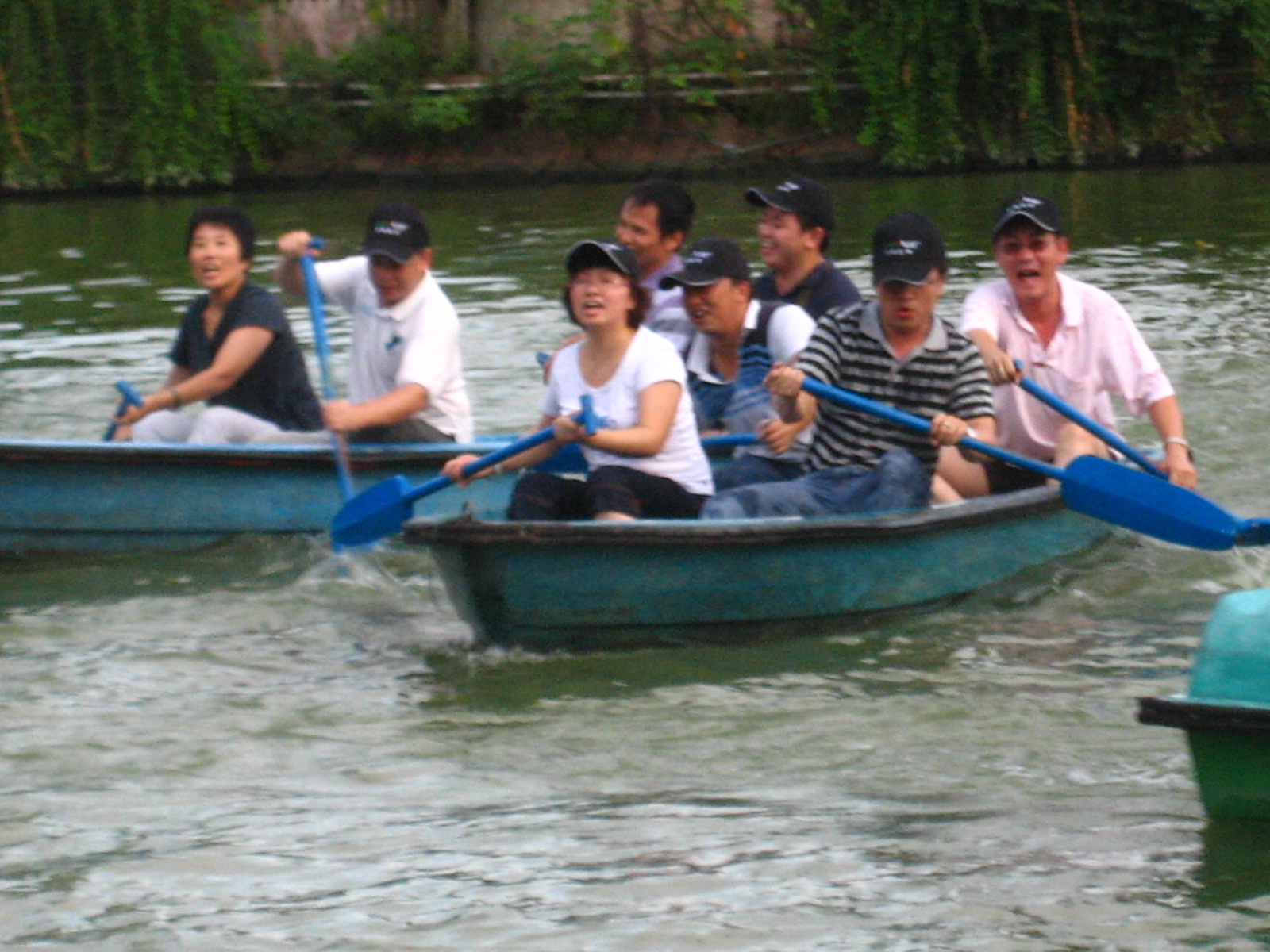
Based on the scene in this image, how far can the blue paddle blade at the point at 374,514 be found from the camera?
6426 millimetres

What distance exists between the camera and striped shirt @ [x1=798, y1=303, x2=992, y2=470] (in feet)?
20.8

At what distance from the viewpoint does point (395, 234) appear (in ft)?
24.3

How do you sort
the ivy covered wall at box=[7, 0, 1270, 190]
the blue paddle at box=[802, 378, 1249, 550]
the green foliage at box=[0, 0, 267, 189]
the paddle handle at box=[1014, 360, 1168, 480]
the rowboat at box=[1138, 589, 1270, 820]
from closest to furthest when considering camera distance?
Result: the rowboat at box=[1138, 589, 1270, 820]
the blue paddle at box=[802, 378, 1249, 550]
the paddle handle at box=[1014, 360, 1168, 480]
the ivy covered wall at box=[7, 0, 1270, 190]
the green foliage at box=[0, 0, 267, 189]

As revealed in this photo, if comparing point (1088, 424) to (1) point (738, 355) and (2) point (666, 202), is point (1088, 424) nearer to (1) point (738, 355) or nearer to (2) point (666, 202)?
(1) point (738, 355)

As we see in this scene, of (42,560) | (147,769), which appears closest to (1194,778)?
(147,769)

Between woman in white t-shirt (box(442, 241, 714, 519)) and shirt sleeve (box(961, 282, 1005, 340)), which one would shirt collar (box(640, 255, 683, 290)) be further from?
woman in white t-shirt (box(442, 241, 714, 519))

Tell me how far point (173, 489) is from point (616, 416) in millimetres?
2091

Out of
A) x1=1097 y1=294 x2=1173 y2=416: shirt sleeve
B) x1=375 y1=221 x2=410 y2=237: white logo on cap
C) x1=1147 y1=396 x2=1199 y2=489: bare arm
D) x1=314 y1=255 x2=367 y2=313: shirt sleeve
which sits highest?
x1=375 y1=221 x2=410 y2=237: white logo on cap

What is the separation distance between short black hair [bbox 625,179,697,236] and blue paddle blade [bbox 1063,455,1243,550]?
5.92 ft

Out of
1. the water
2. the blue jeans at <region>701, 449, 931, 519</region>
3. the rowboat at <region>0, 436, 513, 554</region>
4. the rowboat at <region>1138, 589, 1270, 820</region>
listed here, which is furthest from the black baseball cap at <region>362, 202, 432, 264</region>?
the rowboat at <region>1138, 589, 1270, 820</region>

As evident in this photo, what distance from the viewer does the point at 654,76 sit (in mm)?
21078

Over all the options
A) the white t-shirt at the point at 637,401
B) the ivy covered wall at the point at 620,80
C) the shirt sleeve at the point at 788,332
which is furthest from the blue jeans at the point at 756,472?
the ivy covered wall at the point at 620,80

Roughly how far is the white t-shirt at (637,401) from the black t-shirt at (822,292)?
3.71 feet

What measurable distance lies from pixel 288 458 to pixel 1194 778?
3861mm
